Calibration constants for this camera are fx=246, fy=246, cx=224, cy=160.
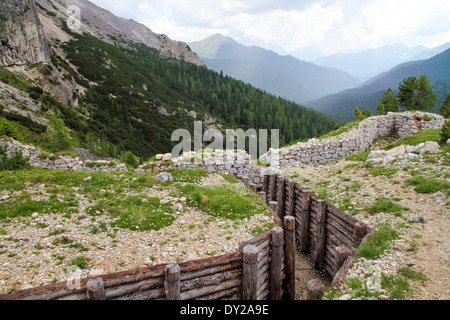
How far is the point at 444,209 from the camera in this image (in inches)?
308

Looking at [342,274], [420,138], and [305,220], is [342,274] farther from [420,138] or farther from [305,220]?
[420,138]

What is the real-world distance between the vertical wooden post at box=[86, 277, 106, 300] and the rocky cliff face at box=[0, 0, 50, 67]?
62583mm

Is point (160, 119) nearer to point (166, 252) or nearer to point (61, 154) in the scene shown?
point (61, 154)

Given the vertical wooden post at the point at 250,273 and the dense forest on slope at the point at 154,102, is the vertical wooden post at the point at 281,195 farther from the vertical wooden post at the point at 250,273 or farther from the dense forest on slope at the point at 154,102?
the dense forest on slope at the point at 154,102

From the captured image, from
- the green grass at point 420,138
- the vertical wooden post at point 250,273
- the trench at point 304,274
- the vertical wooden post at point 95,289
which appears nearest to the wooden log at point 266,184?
the trench at point 304,274

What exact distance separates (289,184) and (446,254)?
6493mm

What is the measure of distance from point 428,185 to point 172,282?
9.56 metres

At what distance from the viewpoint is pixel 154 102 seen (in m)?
90.4

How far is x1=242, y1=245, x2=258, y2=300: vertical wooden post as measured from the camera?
235 inches

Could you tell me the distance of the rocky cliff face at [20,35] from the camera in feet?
164

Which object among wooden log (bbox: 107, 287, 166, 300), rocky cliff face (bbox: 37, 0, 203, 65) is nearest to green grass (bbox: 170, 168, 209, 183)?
wooden log (bbox: 107, 287, 166, 300)

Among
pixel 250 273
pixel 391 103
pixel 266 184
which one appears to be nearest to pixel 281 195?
pixel 266 184
